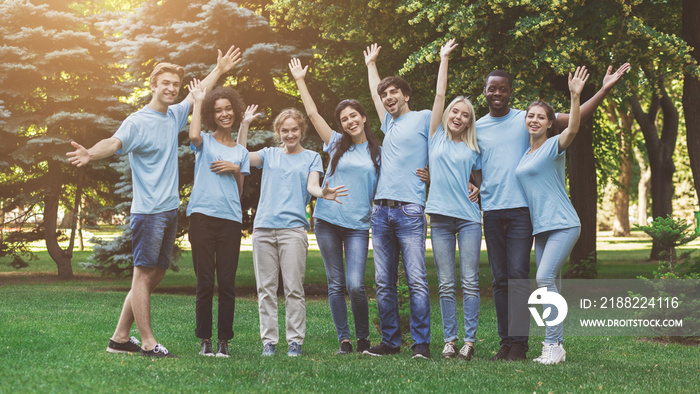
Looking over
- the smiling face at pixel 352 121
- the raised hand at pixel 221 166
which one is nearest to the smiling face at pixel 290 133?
the smiling face at pixel 352 121

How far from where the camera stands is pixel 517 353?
584cm

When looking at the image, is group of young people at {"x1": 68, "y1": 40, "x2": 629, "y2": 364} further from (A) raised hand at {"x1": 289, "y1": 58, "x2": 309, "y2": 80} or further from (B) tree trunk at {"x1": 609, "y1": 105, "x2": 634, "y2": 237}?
(B) tree trunk at {"x1": 609, "y1": 105, "x2": 634, "y2": 237}

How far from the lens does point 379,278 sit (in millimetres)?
5996

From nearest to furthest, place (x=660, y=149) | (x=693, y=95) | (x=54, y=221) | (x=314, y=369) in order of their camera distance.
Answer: (x=314, y=369) < (x=693, y=95) < (x=54, y=221) < (x=660, y=149)

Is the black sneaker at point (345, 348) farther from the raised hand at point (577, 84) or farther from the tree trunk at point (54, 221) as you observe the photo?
the tree trunk at point (54, 221)

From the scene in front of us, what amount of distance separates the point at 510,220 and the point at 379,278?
4.13ft

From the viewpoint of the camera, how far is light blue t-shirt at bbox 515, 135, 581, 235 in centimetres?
560

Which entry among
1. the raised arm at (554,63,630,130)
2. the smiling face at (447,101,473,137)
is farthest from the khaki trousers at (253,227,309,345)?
the raised arm at (554,63,630,130)

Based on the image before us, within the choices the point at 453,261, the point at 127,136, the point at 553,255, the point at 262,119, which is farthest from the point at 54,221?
the point at 553,255

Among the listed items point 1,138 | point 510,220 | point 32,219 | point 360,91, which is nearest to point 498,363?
point 510,220

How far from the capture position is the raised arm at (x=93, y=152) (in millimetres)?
5066

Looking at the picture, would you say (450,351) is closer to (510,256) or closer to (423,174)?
(510,256)

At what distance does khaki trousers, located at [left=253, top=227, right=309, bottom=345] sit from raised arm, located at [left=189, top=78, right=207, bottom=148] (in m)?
0.97

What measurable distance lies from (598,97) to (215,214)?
11.0ft
